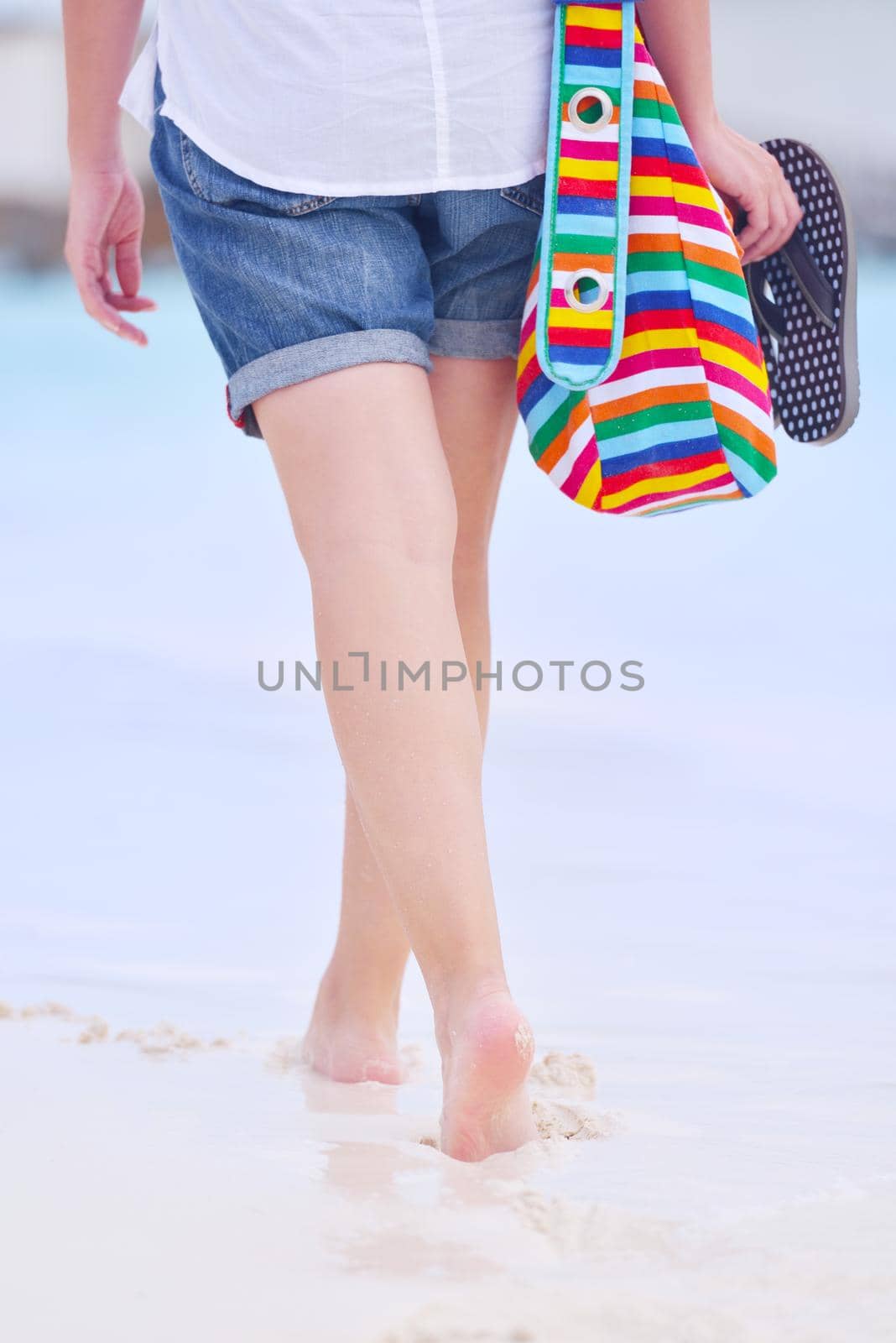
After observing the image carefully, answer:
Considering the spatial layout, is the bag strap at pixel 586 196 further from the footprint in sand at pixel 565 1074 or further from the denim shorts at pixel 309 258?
the footprint in sand at pixel 565 1074

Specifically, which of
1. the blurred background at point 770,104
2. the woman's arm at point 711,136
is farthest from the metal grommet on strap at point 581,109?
the blurred background at point 770,104

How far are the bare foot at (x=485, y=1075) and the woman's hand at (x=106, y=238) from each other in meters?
0.55

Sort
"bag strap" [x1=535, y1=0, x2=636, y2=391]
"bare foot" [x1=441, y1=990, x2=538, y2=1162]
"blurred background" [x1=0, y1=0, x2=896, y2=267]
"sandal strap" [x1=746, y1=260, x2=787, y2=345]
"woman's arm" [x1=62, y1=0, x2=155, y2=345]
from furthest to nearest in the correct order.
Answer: "blurred background" [x1=0, y1=0, x2=896, y2=267] → "sandal strap" [x1=746, y1=260, x2=787, y2=345] → "woman's arm" [x1=62, y1=0, x2=155, y2=345] → "bag strap" [x1=535, y1=0, x2=636, y2=391] → "bare foot" [x1=441, y1=990, x2=538, y2=1162]

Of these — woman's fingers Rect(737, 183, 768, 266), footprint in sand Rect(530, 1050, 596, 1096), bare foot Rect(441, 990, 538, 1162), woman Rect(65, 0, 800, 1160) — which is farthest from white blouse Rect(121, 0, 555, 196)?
footprint in sand Rect(530, 1050, 596, 1096)

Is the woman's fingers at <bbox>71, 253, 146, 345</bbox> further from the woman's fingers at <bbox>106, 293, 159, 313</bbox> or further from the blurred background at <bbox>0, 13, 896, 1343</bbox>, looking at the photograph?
the blurred background at <bbox>0, 13, 896, 1343</bbox>

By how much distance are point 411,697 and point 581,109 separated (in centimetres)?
34

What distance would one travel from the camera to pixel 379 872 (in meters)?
0.95

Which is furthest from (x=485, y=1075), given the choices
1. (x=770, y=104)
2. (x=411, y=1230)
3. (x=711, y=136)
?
(x=770, y=104)

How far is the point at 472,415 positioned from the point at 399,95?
Result: 0.70 ft

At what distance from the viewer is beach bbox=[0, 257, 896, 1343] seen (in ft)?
1.83

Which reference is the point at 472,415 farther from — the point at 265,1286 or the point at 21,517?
the point at 21,517

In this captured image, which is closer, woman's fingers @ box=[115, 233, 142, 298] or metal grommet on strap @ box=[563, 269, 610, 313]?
metal grommet on strap @ box=[563, 269, 610, 313]

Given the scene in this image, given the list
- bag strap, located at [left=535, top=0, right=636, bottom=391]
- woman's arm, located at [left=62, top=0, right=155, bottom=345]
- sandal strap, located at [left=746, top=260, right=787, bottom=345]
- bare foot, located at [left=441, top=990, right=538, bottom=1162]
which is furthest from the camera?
sandal strap, located at [left=746, top=260, right=787, bottom=345]

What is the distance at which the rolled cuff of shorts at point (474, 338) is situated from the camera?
0.91m
